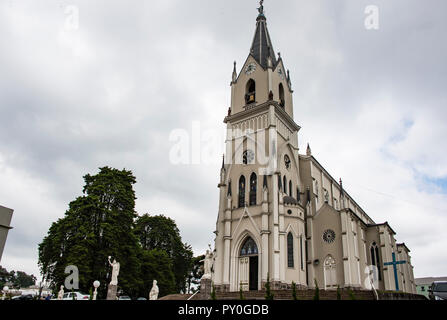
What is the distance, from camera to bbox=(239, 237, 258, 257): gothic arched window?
29.5m

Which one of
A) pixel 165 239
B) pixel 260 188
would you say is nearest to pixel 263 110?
pixel 260 188

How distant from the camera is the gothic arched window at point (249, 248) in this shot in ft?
96.8

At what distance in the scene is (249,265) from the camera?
2923cm

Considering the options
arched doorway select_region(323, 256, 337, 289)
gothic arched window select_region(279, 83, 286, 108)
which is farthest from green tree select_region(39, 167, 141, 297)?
gothic arched window select_region(279, 83, 286, 108)

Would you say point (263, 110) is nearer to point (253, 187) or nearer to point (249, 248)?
point (253, 187)

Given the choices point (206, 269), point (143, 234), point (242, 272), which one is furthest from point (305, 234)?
point (143, 234)

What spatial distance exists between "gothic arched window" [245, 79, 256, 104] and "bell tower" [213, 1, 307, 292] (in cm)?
9

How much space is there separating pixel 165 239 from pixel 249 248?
63.4 ft

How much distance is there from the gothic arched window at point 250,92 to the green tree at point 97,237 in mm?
14455

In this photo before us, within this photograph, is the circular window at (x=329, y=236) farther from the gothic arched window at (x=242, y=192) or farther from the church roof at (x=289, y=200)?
the gothic arched window at (x=242, y=192)

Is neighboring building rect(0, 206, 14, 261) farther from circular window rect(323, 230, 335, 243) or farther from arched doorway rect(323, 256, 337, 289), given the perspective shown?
circular window rect(323, 230, 335, 243)

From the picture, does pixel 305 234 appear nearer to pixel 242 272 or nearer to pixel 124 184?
pixel 242 272
